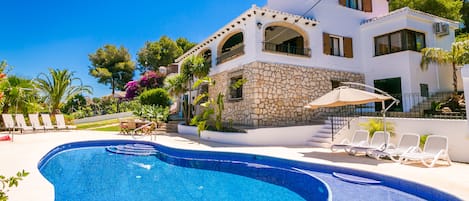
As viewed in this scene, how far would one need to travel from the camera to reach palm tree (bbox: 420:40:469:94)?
13.2 m

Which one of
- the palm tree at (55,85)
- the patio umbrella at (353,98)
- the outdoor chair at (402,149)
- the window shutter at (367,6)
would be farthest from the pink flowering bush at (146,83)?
the outdoor chair at (402,149)

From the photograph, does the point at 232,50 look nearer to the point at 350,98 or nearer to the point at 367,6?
the point at 350,98

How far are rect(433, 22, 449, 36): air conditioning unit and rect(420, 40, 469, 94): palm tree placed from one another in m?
2.14

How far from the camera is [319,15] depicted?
56.8ft

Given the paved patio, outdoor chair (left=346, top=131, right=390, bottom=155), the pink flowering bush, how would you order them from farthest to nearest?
the pink flowering bush
outdoor chair (left=346, top=131, right=390, bottom=155)
the paved patio

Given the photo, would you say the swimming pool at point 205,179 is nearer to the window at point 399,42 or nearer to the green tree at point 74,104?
the window at point 399,42

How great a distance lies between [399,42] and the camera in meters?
16.8

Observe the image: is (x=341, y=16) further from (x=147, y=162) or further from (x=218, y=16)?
(x=147, y=162)

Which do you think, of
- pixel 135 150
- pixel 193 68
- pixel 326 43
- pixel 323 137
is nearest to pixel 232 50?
pixel 193 68

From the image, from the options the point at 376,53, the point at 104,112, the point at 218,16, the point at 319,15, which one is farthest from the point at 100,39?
the point at 376,53

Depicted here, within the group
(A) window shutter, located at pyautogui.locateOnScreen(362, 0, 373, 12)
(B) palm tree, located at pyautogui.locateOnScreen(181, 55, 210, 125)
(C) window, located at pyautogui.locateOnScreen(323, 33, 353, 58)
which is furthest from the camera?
(A) window shutter, located at pyautogui.locateOnScreen(362, 0, 373, 12)

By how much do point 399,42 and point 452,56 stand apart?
2.93 metres

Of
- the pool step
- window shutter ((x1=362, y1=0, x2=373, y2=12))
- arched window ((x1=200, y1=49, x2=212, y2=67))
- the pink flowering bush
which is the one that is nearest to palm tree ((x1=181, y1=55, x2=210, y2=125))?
arched window ((x1=200, y1=49, x2=212, y2=67))

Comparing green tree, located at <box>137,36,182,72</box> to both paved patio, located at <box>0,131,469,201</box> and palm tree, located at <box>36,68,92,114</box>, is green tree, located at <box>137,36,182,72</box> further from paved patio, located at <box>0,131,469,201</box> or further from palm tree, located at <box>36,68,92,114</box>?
paved patio, located at <box>0,131,469,201</box>
